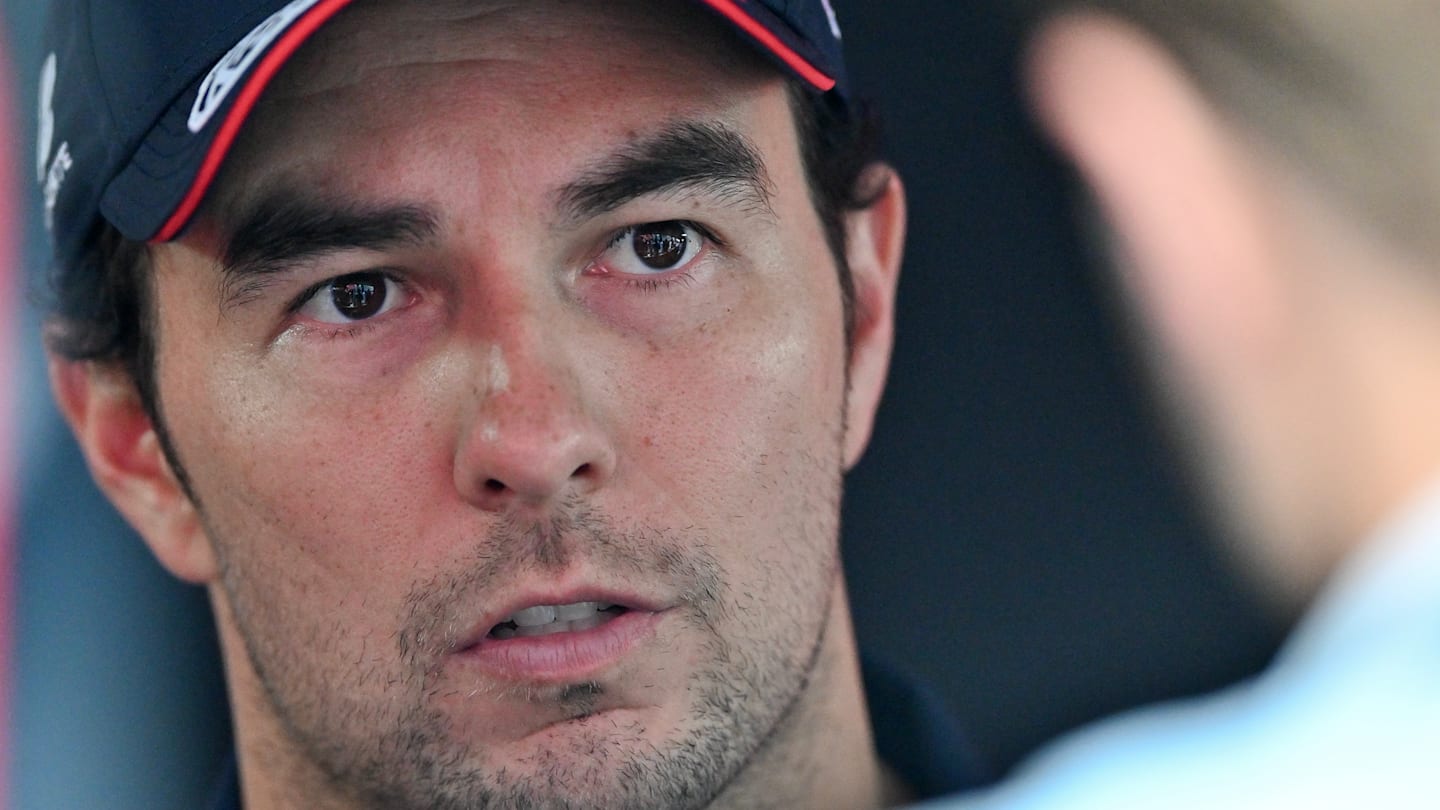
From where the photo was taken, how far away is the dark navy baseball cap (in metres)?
1.00

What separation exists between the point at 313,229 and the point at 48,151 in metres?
0.33

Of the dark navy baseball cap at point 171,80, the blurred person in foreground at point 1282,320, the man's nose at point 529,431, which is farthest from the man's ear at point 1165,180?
the man's nose at point 529,431

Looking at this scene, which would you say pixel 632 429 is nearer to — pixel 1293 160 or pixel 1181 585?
pixel 1181 585

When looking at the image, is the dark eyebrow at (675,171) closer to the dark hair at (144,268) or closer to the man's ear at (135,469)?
the dark hair at (144,268)

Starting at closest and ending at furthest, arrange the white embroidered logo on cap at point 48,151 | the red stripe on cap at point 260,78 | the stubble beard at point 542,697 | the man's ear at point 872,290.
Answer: the red stripe on cap at point 260,78 → the stubble beard at point 542,697 → the white embroidered logo on cap at point 48,151 → the man's ear at point 872,290

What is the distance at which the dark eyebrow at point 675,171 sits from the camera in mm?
1089

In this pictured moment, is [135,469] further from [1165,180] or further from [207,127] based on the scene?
[1165,180]

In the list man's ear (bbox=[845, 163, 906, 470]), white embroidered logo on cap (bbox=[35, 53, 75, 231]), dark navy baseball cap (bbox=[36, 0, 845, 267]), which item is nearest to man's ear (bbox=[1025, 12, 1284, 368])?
man's ear (bbox=[845, 163, 906, 470])

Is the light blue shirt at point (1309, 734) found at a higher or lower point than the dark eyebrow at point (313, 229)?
lower

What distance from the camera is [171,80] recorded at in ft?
3.43

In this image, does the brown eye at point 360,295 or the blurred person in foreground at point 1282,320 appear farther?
the blurred person in foreground at point 1282,320

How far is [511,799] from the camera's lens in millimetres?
1134

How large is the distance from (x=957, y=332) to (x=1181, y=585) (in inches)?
12.1

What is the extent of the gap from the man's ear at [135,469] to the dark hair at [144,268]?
0.07 feet
